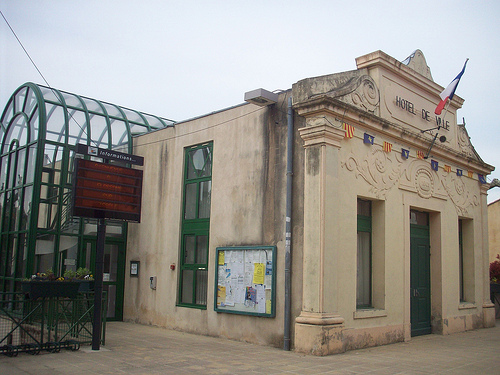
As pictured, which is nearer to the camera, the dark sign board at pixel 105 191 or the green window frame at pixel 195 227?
the dark sign board at pixel 105 191

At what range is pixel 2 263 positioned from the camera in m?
14.1

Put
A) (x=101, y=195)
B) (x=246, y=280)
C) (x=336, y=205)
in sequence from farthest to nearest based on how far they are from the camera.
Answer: (x=246, y=280) < (x=336, y=205) < (x=101, y=195)

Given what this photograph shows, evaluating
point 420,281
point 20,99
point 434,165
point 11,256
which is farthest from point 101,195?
point 434,165

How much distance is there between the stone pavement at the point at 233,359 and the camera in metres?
7.66

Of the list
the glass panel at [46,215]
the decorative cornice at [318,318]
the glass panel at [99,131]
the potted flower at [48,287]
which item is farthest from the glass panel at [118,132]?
the decorative cornice at [318,318]

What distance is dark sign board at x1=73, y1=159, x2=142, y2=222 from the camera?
357 inches

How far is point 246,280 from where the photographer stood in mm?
10672

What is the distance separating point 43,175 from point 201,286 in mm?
5377

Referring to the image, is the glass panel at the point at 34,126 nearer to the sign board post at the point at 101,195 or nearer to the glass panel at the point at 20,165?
the glass panel at the point at 20,165

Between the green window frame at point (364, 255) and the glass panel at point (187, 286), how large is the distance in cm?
413

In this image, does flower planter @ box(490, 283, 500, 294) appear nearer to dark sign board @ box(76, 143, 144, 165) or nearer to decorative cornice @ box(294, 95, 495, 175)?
decorative cornice @ box(294, 95, 495, 175)

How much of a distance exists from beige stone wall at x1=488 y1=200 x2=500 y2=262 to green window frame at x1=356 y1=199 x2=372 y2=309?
15.6 metres

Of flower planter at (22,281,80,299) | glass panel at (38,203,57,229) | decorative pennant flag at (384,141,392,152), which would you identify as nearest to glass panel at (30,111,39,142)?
glass panel at (38,203,57,229)

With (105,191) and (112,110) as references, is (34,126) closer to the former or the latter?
(112,110)
